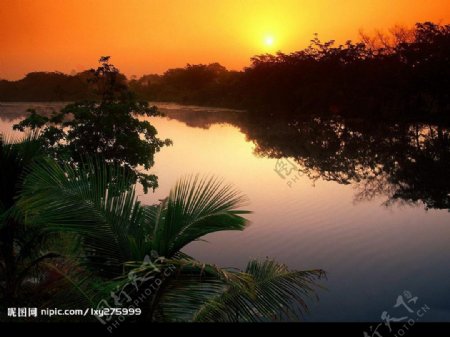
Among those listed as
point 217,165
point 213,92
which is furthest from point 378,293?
point 213,92

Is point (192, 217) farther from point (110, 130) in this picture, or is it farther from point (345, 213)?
point (345, 213)

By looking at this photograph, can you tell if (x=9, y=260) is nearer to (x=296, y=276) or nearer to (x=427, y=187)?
(x=296, y=276)

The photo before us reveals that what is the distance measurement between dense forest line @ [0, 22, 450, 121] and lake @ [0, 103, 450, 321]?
8.13 metres

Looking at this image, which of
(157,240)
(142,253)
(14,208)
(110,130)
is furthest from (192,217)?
(110,130)

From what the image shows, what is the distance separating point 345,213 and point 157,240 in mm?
13357

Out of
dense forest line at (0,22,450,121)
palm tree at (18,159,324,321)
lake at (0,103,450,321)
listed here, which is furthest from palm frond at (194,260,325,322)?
dense forest line at (0,22,450,121)

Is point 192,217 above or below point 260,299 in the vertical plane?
above

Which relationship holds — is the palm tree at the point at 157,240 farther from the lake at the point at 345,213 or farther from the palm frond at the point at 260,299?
the lake at the point at 345,213

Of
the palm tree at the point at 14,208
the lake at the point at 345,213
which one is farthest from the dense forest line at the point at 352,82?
the palm tree at the point at 14,208

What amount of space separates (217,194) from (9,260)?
352cm

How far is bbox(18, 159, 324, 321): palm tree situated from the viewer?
364cm

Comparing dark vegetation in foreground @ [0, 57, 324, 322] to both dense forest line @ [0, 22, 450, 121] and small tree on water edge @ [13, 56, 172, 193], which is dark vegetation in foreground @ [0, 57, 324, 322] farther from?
dense forest line @ [0, 22, 450, 121]

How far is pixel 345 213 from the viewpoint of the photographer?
52.9 feet

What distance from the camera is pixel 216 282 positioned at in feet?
12.2
